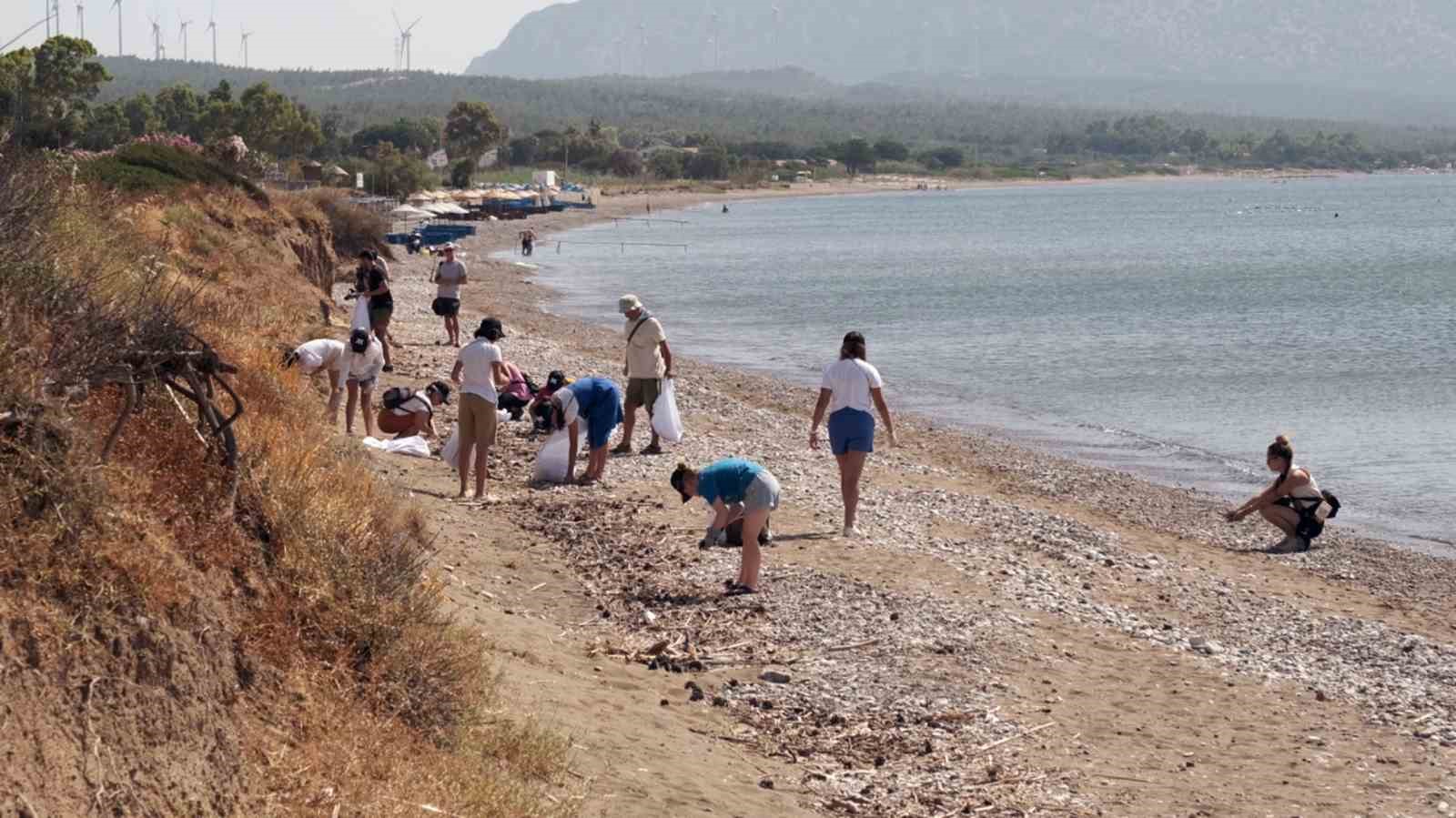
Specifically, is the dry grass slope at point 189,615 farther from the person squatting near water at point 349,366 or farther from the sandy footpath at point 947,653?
the person squatting near water at point 349,366

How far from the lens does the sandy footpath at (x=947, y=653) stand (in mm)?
7727

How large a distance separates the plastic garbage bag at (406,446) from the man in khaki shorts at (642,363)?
1771 mm

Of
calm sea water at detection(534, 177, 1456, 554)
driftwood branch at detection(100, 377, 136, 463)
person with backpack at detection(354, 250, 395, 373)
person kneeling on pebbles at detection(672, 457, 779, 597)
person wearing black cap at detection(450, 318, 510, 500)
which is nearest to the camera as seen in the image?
driftwood branch at detection(100, 377, 136, 463)

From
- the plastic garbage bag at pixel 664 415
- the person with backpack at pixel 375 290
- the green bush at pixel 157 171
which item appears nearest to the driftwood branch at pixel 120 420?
the plastic garbage bag at pixel 664 415

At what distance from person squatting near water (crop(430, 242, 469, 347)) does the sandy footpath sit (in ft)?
20.2

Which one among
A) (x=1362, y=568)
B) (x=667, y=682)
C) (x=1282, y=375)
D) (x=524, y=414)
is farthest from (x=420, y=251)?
(x=667, y=682)

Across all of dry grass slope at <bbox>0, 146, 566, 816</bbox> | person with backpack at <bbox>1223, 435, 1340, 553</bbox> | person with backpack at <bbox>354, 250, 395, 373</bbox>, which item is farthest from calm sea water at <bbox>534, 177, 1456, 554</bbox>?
dry grass slope at <bbox>0, 146, 566, 816</bbox>

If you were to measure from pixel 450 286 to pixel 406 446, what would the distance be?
25.2 feet

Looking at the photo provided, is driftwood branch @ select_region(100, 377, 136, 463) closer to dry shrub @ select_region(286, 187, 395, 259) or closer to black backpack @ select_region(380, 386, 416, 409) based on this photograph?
black backpack @ select_region(380, 386, 416, 409)

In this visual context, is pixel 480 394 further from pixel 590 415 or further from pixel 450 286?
pixel 450 286

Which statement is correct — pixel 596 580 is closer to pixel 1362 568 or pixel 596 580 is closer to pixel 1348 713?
pixel 1348 713

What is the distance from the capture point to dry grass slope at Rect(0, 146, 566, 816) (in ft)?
16.9

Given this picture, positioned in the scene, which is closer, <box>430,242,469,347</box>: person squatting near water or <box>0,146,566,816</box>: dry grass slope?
<box>0,146,566,816</box>: dry grass slope

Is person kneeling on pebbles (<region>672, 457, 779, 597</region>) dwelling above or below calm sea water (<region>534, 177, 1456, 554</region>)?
above
